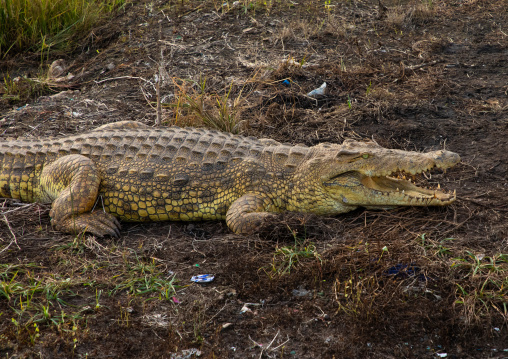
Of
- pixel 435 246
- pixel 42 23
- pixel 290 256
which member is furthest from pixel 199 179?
pixel 42 23

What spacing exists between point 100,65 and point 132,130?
3.20 m

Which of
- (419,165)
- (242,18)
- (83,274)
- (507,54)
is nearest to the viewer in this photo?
(83,274)

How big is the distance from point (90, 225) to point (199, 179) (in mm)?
933

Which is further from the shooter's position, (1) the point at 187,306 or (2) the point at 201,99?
(2) the point at 201,99

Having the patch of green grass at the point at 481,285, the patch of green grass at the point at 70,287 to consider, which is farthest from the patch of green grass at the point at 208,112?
the patch of green grass at the point at 481,285

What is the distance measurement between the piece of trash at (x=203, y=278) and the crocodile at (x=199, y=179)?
1.94ft

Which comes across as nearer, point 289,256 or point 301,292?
point 301,292

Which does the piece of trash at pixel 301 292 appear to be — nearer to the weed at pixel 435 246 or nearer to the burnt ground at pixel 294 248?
the burnt ground at pixel 294 248

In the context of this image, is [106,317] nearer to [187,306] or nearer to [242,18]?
[187,306]

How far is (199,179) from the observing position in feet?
14.4

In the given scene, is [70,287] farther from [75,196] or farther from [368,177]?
[368,177]

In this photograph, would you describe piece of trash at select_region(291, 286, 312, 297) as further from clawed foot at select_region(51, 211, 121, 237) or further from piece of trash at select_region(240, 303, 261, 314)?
clawed foot at select_region(51, 211, 121, 237)

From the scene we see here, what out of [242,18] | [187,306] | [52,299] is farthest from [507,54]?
[52,299]

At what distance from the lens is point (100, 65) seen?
7574 millimetres
